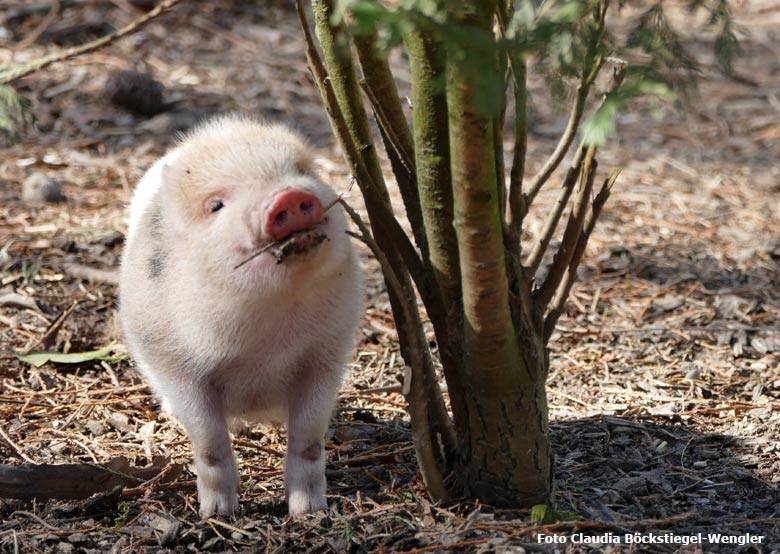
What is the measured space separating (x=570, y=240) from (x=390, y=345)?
6.19 feet

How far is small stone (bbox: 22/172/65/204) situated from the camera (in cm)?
627

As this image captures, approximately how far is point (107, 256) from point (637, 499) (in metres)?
3.40

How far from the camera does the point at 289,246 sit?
288 cm

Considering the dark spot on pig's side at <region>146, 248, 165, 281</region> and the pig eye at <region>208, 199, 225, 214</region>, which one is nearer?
the pig eye at <region>208, 199, 225, 214</region>

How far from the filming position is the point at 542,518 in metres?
3.00

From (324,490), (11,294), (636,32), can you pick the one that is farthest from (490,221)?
(11,294)

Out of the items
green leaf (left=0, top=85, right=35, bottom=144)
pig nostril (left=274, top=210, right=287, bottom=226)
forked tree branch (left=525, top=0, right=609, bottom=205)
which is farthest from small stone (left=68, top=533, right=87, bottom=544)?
green leaf (left=0, top=85, right=35, bottom=144)

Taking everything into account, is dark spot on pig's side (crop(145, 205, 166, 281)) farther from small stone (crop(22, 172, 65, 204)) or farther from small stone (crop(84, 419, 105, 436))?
small stone (crop(22, 172, 65, 204))

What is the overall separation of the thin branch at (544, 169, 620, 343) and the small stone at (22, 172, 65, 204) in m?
4.01

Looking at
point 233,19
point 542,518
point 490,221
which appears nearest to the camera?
point 490,221

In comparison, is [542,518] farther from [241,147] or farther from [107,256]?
[107,256]

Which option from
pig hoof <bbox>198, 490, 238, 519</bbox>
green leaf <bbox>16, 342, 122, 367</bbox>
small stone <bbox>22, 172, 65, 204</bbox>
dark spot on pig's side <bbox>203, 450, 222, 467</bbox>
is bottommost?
green leaf <bbox>16, 342, 122, 367</bbox>

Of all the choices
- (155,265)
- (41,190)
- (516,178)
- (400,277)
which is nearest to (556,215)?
(516,178)

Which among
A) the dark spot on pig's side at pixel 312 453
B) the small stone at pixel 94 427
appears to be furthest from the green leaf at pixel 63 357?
the dark spot on pig's side at pixel 312 453
